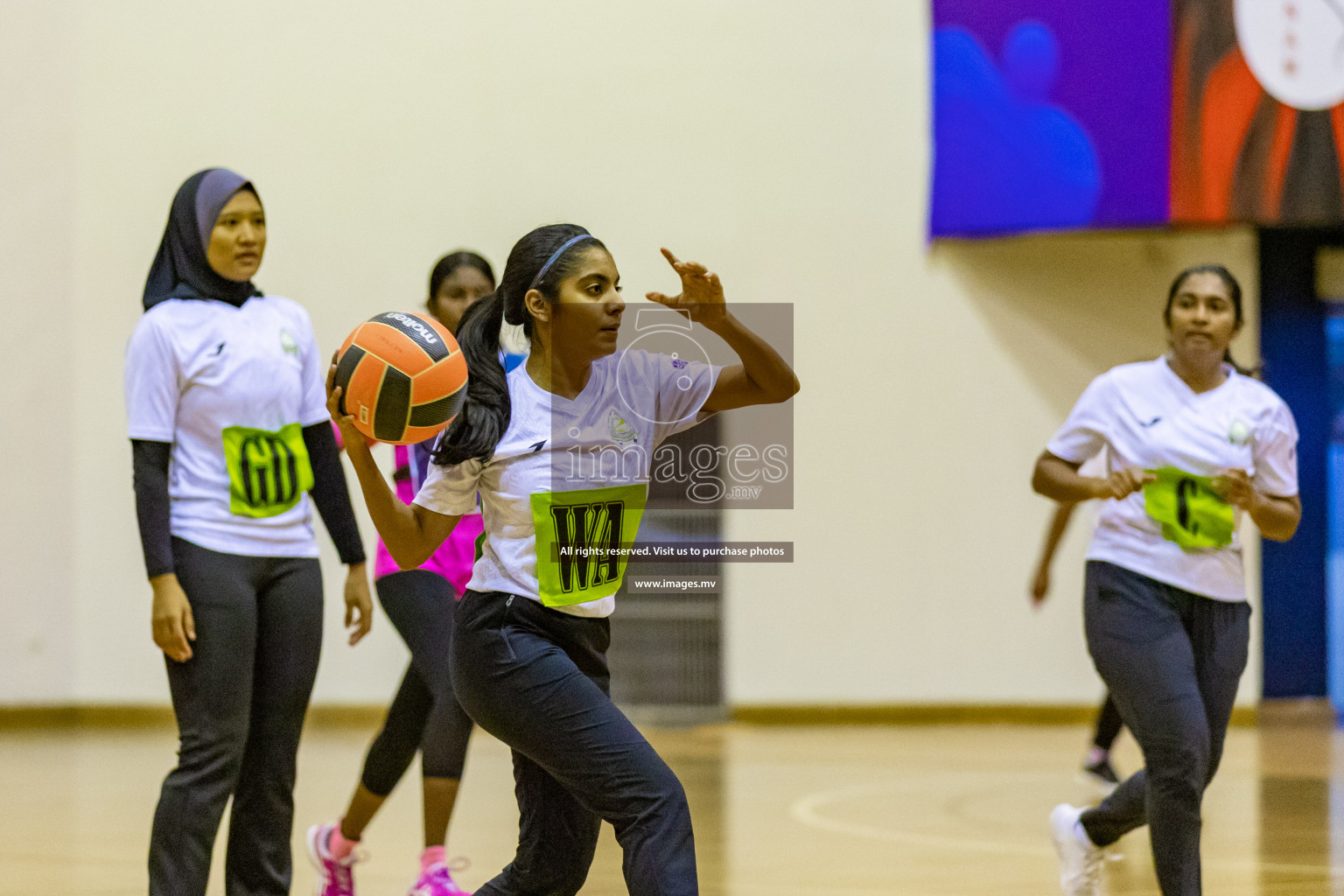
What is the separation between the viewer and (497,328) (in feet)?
10.3

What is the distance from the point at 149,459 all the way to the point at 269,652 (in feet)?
1.86

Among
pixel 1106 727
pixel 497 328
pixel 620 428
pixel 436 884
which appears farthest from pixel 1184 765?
pixel 1106 727

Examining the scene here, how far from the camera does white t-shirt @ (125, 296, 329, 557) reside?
351 centimetres

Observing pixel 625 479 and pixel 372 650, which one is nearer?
pixel 625 479

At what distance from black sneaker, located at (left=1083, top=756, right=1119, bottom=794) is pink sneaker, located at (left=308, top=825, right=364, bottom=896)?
3829mm

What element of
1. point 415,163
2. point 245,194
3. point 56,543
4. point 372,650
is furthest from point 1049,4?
point 56,543

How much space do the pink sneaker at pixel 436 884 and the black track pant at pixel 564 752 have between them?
1.34 meters

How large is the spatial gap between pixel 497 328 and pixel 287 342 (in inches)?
33.9

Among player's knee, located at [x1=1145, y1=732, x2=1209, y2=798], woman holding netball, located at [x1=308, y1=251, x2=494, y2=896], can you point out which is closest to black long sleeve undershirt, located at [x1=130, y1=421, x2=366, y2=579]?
woman holding netball, located at [x1=308, y1=251, x2=494, y2=896]

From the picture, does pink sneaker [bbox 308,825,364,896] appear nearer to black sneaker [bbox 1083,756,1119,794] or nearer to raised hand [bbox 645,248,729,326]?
raised hand [bbox 645,248,729,326]

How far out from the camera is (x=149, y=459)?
3.47 meters

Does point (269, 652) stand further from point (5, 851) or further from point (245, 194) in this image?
point (5, 851)

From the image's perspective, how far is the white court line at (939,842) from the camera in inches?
198

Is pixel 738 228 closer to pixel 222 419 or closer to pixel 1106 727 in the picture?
pixel 1106 727
